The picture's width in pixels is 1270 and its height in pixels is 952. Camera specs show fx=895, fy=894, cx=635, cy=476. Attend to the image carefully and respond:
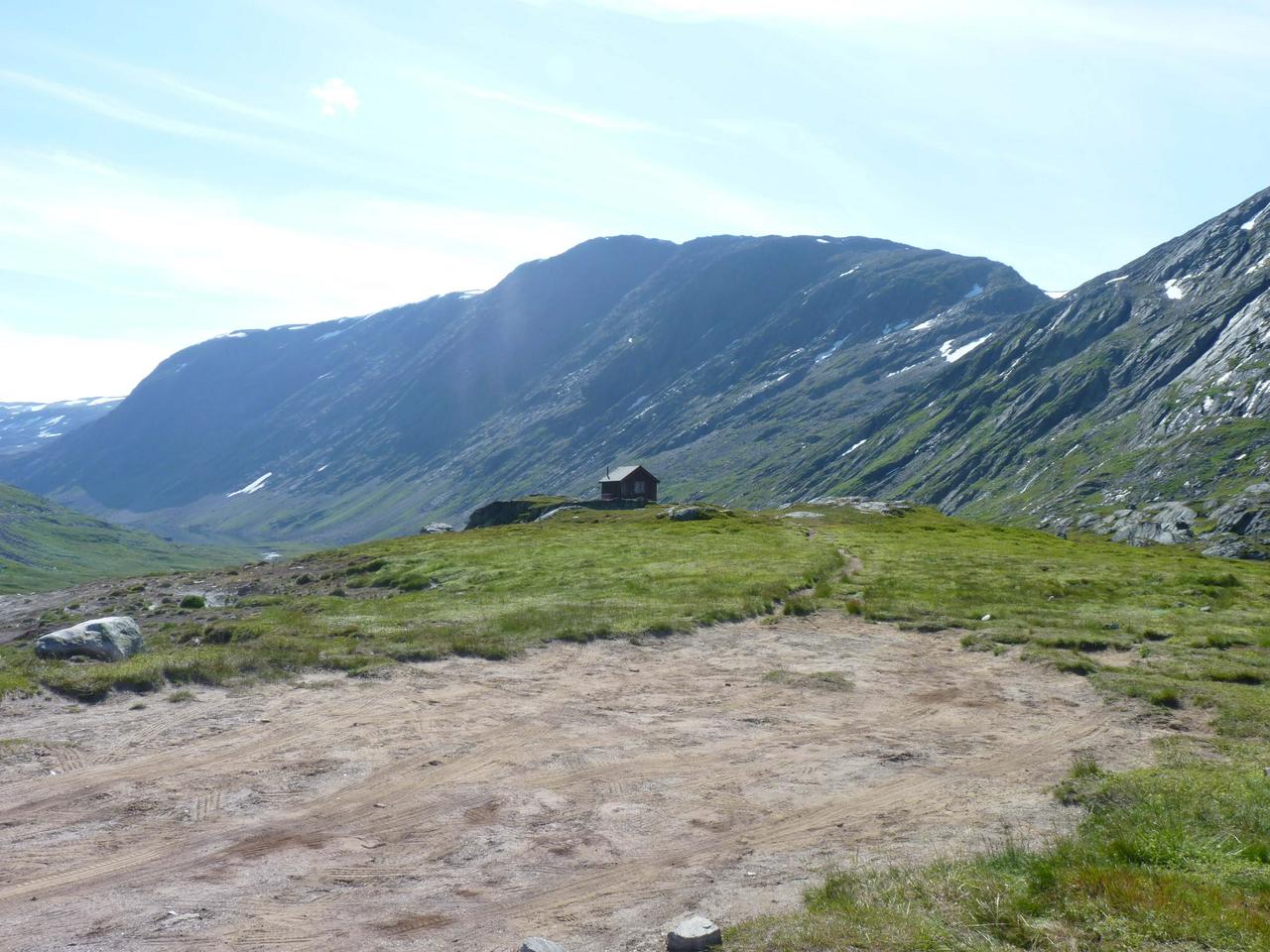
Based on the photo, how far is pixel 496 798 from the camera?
50.4ft

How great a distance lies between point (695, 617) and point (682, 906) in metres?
21.4

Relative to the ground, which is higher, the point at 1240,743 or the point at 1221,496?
the point at 1240,743

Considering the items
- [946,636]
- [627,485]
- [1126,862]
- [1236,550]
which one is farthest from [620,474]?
[1126,862]

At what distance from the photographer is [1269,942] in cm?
933

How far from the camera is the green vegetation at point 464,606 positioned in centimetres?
2391

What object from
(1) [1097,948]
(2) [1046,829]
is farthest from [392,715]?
(1) [1097,948]

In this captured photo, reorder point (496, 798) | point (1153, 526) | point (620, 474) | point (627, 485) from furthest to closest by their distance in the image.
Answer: point (1153, 526)
point (620, 474)
point (627, 485)
point (496, 798)

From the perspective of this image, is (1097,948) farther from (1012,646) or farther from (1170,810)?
(1012,646)

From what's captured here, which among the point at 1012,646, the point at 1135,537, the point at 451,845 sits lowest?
the point at 1135,537

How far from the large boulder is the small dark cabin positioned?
337 feet

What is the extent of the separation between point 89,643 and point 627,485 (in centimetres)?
10570

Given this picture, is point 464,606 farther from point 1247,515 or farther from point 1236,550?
point 1247,515

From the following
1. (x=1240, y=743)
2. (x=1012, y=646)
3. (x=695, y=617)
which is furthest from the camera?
(x=695, y=617)

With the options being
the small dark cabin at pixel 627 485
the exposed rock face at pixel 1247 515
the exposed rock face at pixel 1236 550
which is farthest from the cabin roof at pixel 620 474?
the exposed rock face at pixel 1247 515
